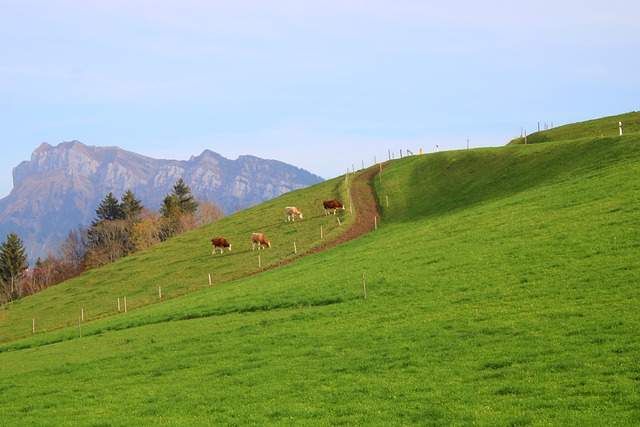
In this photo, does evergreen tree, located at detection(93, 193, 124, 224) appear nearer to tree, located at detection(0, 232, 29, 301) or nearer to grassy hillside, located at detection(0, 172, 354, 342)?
tree, located at detection(0, 232, 29, 301)

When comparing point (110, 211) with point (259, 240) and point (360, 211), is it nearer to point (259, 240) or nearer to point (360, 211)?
point (360, 211)

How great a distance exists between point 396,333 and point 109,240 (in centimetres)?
12508

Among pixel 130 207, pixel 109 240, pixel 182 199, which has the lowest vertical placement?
pixel 109 240

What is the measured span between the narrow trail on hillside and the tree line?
193 ft

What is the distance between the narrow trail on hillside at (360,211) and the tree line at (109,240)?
5878cm

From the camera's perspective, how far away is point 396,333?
27797 mm

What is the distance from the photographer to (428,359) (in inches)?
918

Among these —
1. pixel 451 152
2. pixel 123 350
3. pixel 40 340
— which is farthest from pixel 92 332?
pixel 451 152

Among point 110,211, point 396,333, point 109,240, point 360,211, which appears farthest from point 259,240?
point 110,211

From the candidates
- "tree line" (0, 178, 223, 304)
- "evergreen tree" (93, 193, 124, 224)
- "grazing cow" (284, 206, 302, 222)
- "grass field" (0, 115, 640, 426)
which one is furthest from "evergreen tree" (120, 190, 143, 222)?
"grass field" (0, 115, 640, 426)

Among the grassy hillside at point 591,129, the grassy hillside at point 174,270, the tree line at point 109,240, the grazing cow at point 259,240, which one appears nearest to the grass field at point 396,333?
the grassy hillside at point 174,270

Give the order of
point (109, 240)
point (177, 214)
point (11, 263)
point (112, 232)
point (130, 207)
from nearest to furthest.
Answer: point (11, 263) < point (109, 240) < point (112, 232) < point (177, 214) < point (130, 207)

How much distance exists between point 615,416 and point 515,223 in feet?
104

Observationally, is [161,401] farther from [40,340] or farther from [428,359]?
[40,340]
